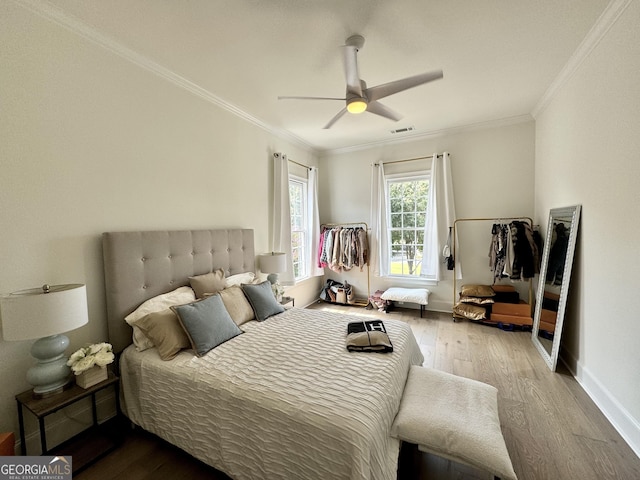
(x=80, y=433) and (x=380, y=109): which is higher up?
(x=380, y=109)

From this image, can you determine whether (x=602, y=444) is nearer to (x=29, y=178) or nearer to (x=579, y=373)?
(x=579, y=373)

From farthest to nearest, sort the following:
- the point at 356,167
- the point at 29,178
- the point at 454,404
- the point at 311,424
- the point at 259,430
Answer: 1. the point at 356,167
2. the point at 29,178
3. the point at 454,404
4. the point at 259,430
5. the point at 311,424

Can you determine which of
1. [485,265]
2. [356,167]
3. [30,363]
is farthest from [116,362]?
[485,265]

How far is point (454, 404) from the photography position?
1.46 m

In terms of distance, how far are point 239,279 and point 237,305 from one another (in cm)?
54

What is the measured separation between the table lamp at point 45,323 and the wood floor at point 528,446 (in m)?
0.60

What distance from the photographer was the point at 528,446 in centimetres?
167

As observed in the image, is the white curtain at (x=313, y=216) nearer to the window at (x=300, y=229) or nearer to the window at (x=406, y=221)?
the window at (x=300, y=229)

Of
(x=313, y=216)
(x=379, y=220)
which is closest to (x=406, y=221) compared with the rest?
(x=379, y=220)

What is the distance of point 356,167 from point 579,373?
3846 millimetres

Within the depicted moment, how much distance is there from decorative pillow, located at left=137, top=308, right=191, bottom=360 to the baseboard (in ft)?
9.63

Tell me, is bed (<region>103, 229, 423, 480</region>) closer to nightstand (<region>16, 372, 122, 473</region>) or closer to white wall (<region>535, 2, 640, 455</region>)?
nightstand (<region>16, 372, 122, 473</region>)

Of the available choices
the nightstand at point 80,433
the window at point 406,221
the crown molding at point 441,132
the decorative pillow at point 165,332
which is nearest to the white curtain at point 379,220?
the window at point 406,221

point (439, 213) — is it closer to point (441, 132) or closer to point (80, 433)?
point (441, 132)
